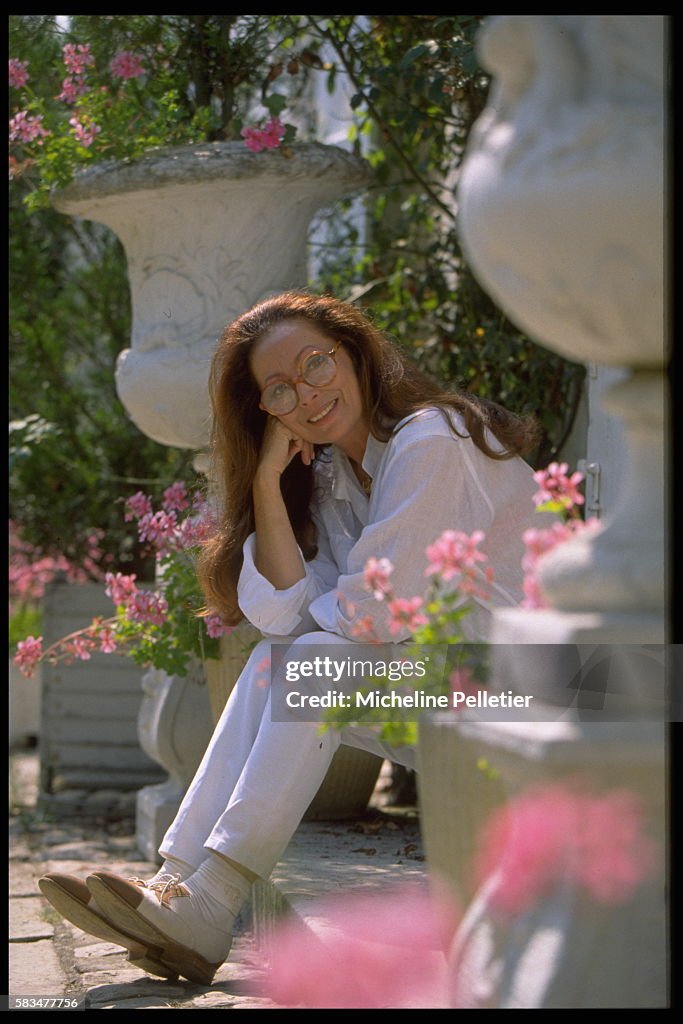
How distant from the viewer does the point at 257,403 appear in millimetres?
2764

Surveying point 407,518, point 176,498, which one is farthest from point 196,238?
point 407,518

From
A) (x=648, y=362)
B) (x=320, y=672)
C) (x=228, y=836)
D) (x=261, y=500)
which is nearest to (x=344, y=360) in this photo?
(x=261, y=500)

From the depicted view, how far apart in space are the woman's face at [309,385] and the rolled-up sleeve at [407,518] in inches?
8.7

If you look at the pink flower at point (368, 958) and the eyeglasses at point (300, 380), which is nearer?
the pink flower at point (368, 958)

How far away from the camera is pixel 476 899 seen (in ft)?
4.89

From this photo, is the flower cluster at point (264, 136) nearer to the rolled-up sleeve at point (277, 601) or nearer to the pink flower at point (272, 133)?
the pink flower at point (272, 133)

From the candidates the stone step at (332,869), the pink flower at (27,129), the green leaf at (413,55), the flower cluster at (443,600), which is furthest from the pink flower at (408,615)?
the pink flower at (27,129)

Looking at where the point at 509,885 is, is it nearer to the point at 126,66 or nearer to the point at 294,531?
the point at 294,531

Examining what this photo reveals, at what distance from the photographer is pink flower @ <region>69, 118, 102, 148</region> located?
3.56 m

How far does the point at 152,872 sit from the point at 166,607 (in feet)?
2.58

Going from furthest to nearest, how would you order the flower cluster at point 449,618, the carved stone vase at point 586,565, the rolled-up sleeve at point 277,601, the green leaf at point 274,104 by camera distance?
the green leaf at point 274,104, the rolled-up sleeve at point 277,601, the flower cluster at point 449,618, the carved stone vase at point 586,565

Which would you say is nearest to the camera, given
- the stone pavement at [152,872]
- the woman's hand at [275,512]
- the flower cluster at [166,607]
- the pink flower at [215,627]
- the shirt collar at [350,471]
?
the stone pavement at [152,872]

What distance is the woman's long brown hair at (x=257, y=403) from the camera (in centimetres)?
270

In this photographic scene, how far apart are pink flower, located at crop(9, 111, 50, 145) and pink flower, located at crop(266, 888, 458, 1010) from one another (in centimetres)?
220
